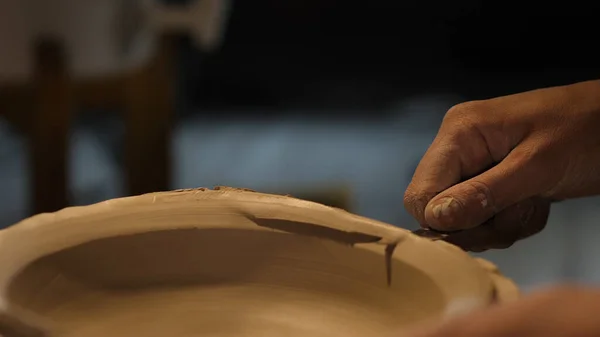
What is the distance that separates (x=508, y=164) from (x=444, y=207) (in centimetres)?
9

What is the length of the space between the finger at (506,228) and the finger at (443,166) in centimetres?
4

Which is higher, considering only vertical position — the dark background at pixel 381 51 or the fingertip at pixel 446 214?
the dark background at pixel 381 51

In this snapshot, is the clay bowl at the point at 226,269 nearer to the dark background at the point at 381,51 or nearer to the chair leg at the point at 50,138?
the chair leg at the point at 50,138

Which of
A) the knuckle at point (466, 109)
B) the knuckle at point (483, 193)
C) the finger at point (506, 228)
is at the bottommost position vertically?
the finger at point (506, 228)

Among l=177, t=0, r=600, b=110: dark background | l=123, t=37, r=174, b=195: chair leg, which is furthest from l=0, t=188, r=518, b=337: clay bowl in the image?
l=177, t=0, r=600, b=110: dark background

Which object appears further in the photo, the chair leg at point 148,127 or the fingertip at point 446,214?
the chair leg at point 148,127

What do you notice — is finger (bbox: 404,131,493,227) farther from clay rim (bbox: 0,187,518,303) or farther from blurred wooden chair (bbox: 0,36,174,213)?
blurred wooden chair (bbox: 0,36,174,213)

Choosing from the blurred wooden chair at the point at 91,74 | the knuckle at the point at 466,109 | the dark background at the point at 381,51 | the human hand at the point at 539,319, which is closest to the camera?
the human hand at the point at 539,319

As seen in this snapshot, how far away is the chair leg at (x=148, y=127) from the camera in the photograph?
5.14ft

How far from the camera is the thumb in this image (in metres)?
0.60

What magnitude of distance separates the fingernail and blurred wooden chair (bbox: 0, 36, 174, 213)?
94 centimetres

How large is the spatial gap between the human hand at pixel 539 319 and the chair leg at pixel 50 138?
1.18 m

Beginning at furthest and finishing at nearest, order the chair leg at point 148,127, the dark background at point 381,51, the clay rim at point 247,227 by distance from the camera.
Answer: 1. the dark background at point 381,51
2. the chair leg at point 148,127
3. the clay rim at point 247,227

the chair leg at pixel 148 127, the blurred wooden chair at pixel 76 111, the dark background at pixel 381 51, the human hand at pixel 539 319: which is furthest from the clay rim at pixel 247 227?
the dark background at pixel 381 51
